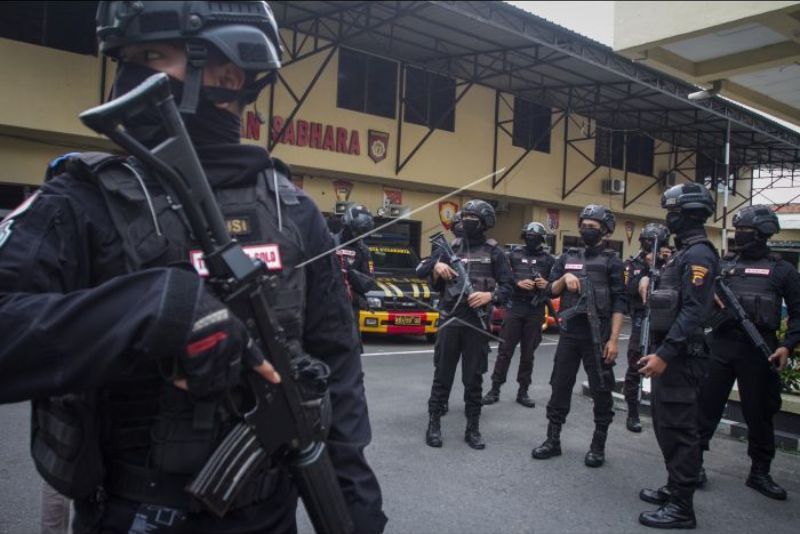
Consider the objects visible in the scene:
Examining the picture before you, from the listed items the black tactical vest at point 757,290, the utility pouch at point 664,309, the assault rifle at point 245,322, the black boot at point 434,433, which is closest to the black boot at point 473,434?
the black boot at point 434,433

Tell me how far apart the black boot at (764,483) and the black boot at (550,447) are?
1345 mm

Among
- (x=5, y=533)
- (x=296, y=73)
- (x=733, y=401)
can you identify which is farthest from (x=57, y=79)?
(x=733, y=401)

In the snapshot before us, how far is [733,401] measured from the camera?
5.88 metres

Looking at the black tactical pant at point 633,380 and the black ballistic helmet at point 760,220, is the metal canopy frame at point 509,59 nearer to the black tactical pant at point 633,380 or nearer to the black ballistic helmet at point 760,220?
the black tactical pant at point 633,380

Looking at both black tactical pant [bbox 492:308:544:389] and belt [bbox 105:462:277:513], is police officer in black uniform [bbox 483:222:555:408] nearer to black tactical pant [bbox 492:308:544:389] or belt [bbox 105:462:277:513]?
black tactical pant [bbox 492:308:544:389]

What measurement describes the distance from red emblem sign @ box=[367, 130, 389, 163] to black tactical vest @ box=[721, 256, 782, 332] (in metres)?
9.48

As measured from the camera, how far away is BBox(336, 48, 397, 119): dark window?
13.1 m

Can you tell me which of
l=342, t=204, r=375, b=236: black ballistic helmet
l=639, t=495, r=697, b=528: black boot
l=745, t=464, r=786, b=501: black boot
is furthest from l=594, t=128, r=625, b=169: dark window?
l=639, t=495, r=697, b=528: black boot

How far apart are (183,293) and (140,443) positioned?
40 cm

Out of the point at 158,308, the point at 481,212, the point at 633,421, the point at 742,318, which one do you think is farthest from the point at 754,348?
the point at 158,308

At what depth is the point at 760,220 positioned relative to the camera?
461 centimetres

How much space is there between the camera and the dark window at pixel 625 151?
19125 millimetres

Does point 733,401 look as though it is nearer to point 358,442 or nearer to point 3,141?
point 358,442

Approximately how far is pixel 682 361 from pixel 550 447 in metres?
1.51
